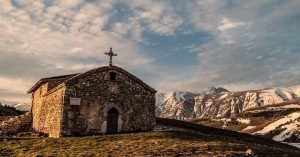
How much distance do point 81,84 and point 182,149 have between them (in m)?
13.8

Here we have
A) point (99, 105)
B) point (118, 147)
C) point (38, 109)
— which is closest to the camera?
point (118, 147)

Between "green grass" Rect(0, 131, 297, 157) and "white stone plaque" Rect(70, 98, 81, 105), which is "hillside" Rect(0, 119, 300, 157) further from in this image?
"white stone plaque" Rect(70, 98, 81, 105)

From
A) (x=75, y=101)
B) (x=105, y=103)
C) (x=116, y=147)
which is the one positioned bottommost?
(x=116, y=147)

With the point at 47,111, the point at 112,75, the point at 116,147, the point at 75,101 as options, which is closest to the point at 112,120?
the point at 75,101

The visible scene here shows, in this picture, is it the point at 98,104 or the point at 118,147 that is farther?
the point at 98,104

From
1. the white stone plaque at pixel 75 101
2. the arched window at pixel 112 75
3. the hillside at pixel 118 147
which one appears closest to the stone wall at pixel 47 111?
the white stone plaque at pixel 75 101

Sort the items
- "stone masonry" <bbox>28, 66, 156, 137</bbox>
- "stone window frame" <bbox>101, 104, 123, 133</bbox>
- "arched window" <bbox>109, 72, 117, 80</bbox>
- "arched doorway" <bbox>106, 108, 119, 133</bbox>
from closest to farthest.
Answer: "stone masonry" <bbox>28, 66, 156, 137</bbox> < "stone window frame" <bbox>101, 104, 123, 133</bbox> < "arched doorway" <bbox>106, 108, 119, 133</bbox> < "arched window" <bbox>109, 72, 117, 80</bbox>

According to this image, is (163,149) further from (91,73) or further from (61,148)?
(91,73)

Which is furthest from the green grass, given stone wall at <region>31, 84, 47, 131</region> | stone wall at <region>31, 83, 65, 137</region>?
stone wall at <region>31, 84, 47, 131</region>

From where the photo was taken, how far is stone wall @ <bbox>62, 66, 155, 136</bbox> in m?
34.1

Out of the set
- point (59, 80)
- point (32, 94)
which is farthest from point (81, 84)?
point (32, 94)

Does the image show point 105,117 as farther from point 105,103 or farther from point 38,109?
point 38,109

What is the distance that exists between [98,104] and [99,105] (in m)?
0.14

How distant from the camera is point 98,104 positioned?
3559 centimetres
